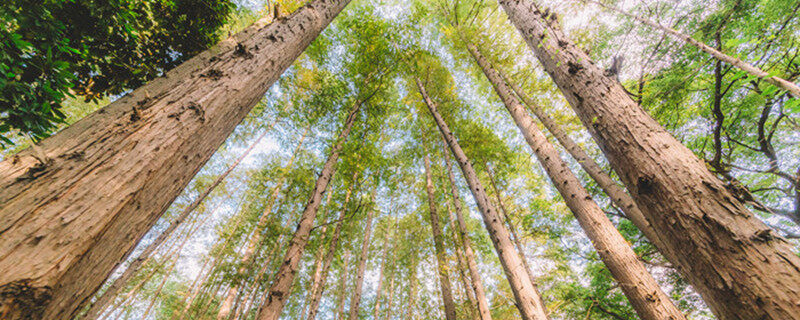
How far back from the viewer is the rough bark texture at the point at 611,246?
232 cm

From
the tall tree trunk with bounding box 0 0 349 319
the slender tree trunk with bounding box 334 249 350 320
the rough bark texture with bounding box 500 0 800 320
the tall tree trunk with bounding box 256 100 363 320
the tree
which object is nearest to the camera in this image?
the tall tree trunk with bounding box 0 0 349 319

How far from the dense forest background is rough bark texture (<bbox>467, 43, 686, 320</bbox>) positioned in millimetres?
710

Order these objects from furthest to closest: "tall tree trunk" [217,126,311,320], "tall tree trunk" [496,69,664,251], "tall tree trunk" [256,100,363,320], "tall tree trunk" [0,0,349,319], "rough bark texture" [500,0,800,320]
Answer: "tall tree trunk" [217,126,311,320]
"tall tree trunk" [496,69,664,251]
"tall tree trunk" [256,100,363,320]
"rough bark texture" [500,0,800,320]
"tall tree trunk" [0,0,349,319]

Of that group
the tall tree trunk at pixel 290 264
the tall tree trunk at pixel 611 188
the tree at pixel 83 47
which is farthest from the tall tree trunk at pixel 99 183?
the tall tree trunk at pixel 611 188

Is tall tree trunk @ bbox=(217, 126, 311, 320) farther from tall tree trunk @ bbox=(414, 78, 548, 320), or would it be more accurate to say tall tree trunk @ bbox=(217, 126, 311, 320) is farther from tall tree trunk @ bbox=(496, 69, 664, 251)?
tall tree trunk @ bbox=(496, 69, 664, 251)

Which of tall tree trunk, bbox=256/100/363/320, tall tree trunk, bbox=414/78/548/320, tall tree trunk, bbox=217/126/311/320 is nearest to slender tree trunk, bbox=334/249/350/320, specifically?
tall tree trunk, bbox=217/126/311/320

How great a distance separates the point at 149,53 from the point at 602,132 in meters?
4.71

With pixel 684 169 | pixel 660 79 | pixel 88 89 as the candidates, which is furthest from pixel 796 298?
pixel 660 79

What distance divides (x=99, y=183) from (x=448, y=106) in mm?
7128

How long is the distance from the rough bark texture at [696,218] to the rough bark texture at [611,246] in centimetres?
173

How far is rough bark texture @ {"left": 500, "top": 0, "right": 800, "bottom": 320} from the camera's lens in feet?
2.83

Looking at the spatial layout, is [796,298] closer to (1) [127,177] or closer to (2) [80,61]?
(1) [127,177]

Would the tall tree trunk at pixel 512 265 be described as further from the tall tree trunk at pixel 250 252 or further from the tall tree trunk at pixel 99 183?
the tall tree trunk at pixel 250 252

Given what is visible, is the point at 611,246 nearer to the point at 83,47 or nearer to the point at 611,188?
the point at 611,188
